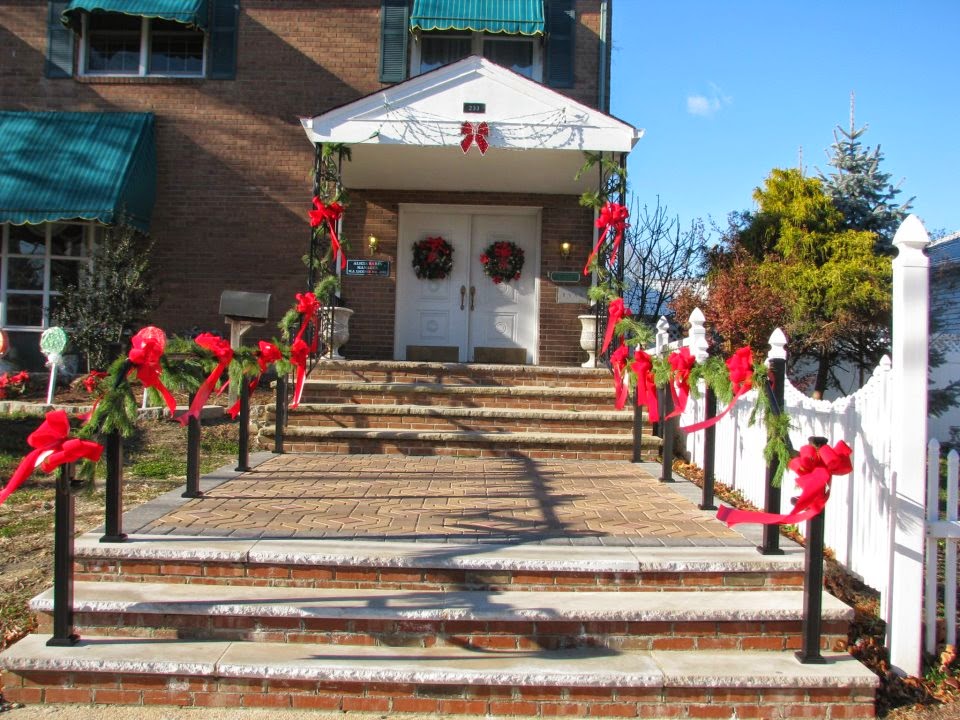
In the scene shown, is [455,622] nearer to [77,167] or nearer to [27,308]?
[77,167]

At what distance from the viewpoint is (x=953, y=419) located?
12.9m

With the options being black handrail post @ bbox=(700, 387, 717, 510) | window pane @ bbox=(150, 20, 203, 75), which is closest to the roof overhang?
window pane @ bbox=(150, 20, 203, 75)

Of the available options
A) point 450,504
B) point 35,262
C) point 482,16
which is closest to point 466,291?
point 482,16

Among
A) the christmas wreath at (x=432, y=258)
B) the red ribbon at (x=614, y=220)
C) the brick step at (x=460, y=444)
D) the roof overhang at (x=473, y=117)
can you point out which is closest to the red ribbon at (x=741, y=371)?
the brick step at (x=460, y=444)

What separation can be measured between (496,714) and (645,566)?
3.63ft

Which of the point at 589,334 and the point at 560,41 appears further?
the point at 560,41

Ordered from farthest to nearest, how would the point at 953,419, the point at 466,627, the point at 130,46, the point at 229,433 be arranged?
the point at 953,419
the point at 130,46
the point at 229,433
the point at 466,627

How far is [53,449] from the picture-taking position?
11.3 feet

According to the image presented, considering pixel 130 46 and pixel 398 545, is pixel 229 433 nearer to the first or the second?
pixel 398 545

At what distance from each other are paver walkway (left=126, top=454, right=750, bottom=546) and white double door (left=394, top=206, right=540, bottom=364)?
162 inches

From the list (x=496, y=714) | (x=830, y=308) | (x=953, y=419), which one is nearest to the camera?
(x=496, y=714)

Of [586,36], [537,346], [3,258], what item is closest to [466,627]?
[537,346]

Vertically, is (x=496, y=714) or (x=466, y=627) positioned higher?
(x=466, y=627)

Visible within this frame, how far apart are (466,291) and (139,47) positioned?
236 inches
